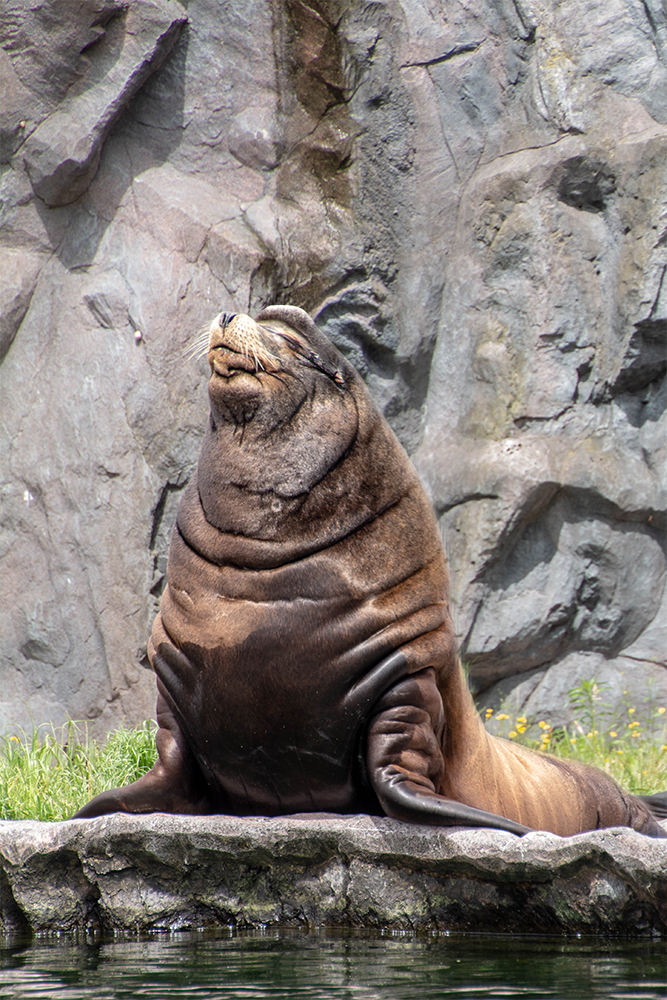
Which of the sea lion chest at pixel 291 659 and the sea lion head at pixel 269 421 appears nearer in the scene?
the sea lion chest at pixel 291 659

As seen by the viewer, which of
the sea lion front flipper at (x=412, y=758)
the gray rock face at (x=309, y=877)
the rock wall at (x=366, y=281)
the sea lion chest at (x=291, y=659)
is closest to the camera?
the gray rock face at (x=309, y=877)

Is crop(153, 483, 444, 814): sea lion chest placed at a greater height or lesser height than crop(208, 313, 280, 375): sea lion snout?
lesser

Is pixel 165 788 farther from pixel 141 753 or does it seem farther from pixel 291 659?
pixel 141 753

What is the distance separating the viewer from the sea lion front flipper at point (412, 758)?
10.2ft

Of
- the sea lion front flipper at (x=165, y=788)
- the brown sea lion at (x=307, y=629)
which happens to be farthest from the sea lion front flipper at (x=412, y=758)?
the sea lion front flipper at (x=165, y=788)

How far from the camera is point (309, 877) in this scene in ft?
10.6

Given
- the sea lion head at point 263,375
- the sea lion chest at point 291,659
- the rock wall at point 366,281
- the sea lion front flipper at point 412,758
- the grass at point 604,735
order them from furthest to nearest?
the rock wall at point 366,281 → the grass at point 604,735 → the sea lion head at point 263,375 → the sea lion chest at point 291,659 → the sea lion front flipper at point 412,758

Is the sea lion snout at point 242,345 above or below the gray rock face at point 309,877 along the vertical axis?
above

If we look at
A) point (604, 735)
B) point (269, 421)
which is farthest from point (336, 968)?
point (604, 735)

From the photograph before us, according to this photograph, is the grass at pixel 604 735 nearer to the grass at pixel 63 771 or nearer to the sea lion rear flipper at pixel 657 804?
the sea lion rear flipper at pixel 657 804

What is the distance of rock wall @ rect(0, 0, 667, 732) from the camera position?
722cm

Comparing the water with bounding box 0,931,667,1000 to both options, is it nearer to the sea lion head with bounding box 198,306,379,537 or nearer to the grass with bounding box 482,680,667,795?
the sea lion head with bounding box 198,306,379,537

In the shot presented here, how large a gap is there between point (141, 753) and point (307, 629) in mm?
2738

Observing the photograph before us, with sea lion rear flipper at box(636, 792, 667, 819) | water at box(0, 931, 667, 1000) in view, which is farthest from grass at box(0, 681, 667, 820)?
water at box(0, 931, 667, 1000)
